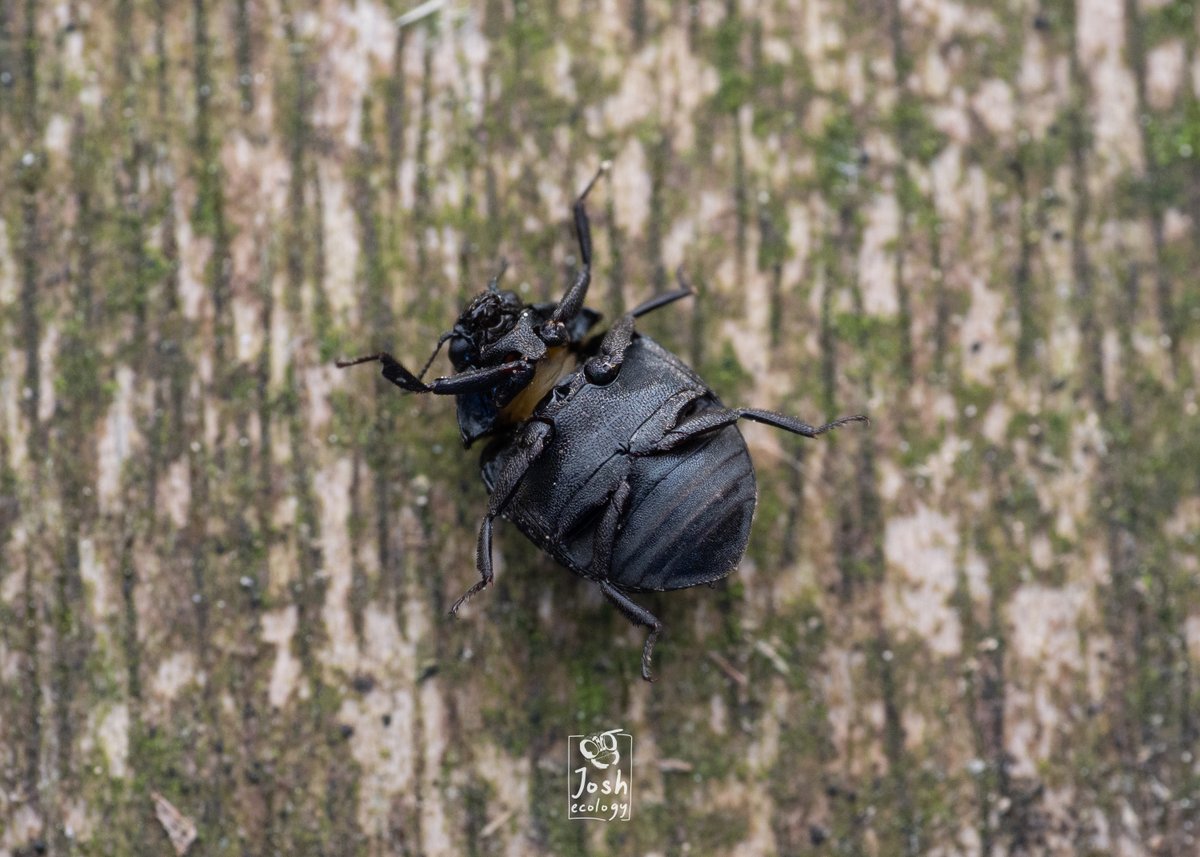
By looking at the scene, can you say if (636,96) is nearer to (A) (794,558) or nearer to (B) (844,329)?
(B) (844,329)

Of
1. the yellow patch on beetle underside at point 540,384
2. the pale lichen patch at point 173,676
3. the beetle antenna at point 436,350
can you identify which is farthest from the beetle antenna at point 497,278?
the pale lichen patch at point 173,676

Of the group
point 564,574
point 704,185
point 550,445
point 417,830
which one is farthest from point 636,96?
point 417,830

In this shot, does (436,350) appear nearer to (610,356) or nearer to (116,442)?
(610,356)

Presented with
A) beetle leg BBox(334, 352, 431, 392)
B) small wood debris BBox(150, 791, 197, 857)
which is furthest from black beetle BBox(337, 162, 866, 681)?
small wood debris BBox(150, 791, 197, 857)

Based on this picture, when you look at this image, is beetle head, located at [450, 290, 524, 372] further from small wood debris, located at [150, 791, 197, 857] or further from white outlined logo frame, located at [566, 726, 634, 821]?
small wood debris, located at [150, 791, 197, 857]

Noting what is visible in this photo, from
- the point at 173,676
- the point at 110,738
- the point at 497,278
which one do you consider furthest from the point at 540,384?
the point at 110,738
